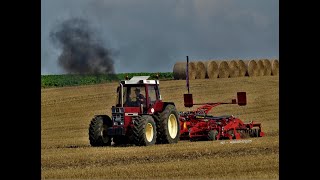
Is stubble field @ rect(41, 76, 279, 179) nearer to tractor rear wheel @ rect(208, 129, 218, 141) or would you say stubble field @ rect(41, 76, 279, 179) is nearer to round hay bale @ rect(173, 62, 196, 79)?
tractor rear wheel @ rect(208, 129, 218, 141)

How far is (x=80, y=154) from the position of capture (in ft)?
52.1

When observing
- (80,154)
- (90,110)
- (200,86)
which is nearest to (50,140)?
(80,154)

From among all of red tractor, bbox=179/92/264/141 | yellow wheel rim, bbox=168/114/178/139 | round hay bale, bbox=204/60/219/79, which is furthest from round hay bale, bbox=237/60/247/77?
yellow wheel rim, bbox=168/114/178/139

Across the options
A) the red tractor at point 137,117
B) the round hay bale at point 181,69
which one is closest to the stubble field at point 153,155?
the red tractor at point 137,117

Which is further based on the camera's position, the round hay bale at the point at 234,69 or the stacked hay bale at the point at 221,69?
the round hay bale at the point at 234,69

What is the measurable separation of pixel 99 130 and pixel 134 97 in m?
1.28

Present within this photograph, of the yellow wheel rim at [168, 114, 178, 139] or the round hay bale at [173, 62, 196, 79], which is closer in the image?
the yellow wheel rim at [168, 114, 178, 139]

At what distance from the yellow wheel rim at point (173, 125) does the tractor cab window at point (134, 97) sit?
918 mm

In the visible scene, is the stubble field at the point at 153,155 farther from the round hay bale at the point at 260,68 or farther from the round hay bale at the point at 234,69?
the round hay bale at the point at 260,68

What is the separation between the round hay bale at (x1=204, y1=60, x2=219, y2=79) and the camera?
4025 cm

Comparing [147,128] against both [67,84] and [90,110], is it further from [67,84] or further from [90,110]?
[67,84]

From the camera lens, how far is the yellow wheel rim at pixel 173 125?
18.8 m

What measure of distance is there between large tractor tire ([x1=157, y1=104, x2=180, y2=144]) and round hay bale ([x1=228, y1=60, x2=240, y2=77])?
73.9 feet
